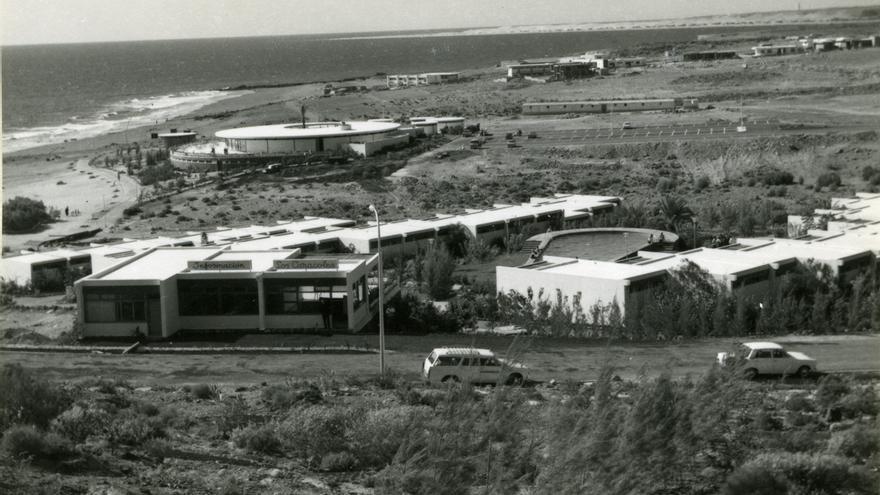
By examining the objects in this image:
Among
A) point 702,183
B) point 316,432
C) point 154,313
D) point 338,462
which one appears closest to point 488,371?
point 316,432

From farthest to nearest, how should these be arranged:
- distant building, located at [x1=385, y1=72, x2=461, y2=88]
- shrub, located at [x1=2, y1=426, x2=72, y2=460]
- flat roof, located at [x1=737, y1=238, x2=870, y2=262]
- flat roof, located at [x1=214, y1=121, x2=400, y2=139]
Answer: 1. distant building, located at [x1=385, y1=72, x2=461, y2=88]
2. flat roof, located at [x1=214, y1=121, x2=400, y2=139]
3. flat roof, located at [x1=737, y1=238, x2=870, y2=262]
4. shrub, located at [x1=2, y1=426, x2=72, y2=460]

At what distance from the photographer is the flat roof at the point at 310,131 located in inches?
2707

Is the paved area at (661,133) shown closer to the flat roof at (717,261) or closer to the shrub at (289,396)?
the flat roof at (717,261)

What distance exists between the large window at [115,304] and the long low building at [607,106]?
6416 centimetres

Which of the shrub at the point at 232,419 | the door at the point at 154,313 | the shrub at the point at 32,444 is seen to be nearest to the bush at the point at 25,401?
the shrub at the point at 32,444

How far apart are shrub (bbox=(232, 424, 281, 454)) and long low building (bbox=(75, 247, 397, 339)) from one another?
11.7 meters

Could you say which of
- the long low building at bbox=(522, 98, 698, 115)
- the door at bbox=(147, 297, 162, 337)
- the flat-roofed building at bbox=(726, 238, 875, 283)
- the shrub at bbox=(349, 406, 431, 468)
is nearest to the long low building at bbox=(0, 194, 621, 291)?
the door at bbox=(147, 297, 162, 337)

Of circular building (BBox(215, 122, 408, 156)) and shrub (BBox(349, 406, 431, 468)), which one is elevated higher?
circular building (BBox(215, 122, 408, 156))

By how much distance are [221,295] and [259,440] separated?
12900 mm

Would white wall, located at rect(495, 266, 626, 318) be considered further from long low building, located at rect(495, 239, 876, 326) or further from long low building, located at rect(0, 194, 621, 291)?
long low building, located at rect(0, 194, 621, 291)

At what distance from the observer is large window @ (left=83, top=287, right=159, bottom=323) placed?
28.1 meters

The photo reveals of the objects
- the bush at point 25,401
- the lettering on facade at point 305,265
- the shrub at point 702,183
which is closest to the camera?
the bush at point 25,401

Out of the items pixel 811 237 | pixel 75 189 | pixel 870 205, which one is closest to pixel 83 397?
pixel 811 237

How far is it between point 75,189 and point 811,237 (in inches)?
1796
